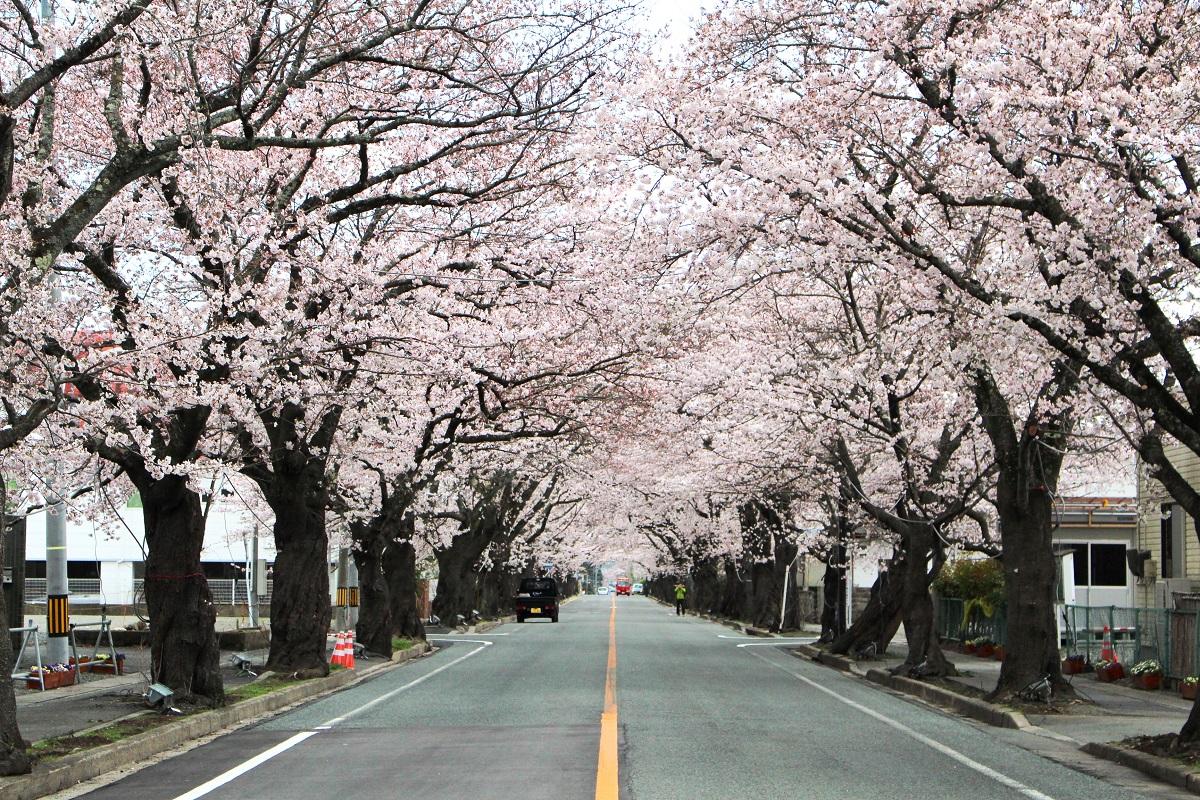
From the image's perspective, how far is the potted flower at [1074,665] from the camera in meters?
24.0

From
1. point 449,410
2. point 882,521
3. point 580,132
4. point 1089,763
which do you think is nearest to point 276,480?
point 449,410

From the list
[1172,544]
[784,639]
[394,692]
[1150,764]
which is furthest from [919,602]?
[784,639]

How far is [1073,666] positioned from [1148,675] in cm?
279

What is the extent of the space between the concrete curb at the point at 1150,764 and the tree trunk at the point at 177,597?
1043 cm

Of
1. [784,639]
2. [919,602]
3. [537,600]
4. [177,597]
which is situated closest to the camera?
[177,597]

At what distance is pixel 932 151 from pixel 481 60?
18.3 feet

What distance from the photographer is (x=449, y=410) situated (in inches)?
1067

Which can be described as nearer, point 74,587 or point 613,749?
point 613,749

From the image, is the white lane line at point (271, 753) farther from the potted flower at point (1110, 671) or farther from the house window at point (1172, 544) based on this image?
the house window at point (1172, 544)

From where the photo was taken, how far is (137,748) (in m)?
12.5

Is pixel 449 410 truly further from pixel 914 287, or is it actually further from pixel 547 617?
pixel 547 617

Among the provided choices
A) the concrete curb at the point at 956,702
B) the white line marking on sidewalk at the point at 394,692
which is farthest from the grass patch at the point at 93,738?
the concrete curb at the point at 956,702

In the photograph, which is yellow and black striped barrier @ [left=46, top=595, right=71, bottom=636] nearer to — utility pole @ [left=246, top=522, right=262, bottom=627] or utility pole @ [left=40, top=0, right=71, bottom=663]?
utility pole @ [left=40, top=0, right=71, bottom=663]

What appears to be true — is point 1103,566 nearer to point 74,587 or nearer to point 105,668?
point 105,668
